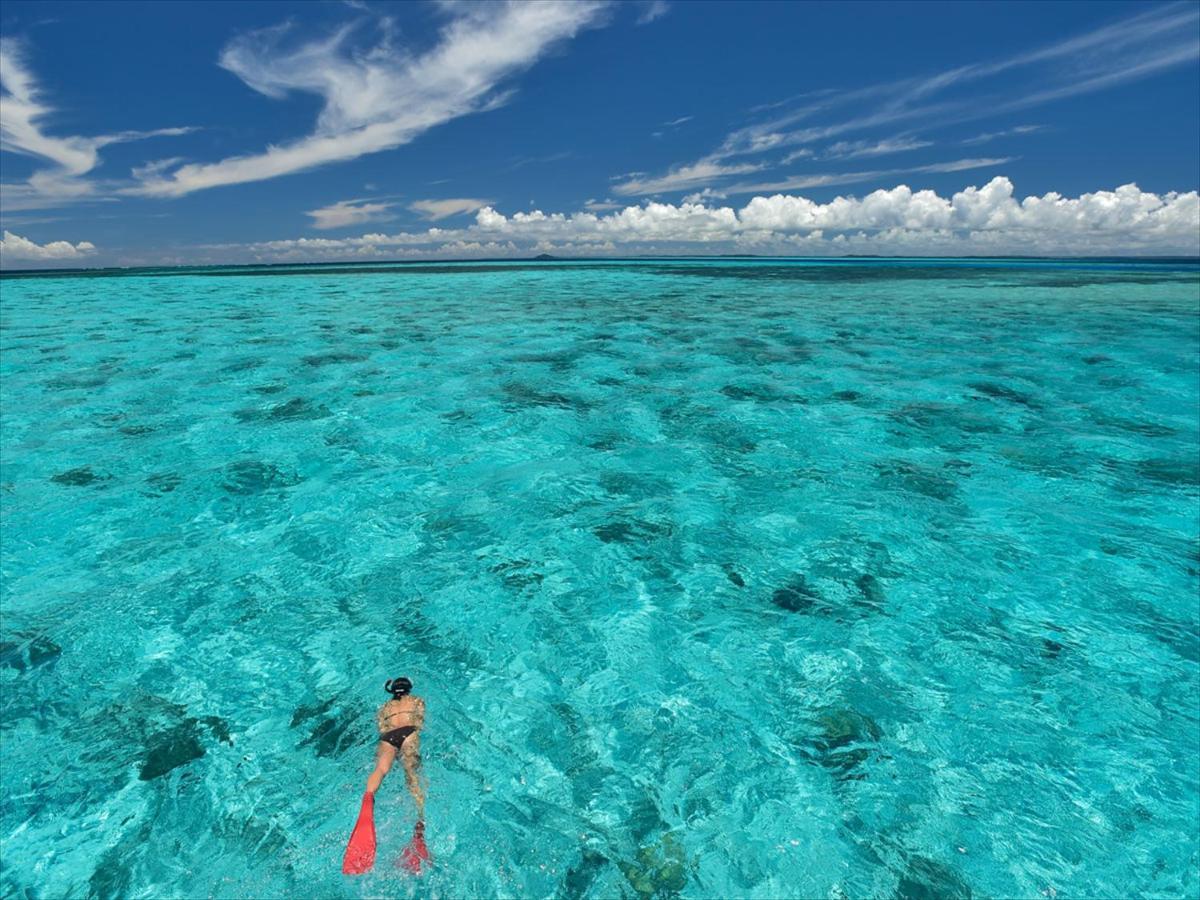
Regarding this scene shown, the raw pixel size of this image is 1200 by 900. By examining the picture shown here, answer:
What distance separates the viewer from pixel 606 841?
475 cm

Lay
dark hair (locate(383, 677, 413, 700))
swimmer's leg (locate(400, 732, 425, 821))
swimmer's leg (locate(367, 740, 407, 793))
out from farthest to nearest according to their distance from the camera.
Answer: dark hair (locate(383, 677, 413, 700)), swimmer's leg (locate(400, 732, 425, 821)), swimmer's leg (locate(367, 740, 407, 793))

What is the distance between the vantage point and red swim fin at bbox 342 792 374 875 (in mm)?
4453

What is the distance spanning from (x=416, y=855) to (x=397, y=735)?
43.5 inches

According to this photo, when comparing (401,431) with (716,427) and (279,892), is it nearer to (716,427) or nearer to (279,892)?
(716,427)

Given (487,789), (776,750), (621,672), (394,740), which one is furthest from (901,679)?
(394,740)

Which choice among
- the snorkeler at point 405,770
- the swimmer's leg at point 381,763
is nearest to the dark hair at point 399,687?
the snorkeler at point 405,770

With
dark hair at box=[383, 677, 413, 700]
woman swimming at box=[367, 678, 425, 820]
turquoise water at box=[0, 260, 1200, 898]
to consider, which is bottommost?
turquoise water at box=[0, 260, 1200, 898]

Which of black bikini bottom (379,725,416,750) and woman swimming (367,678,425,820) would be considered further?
black bikini bottom (379,725,416,750)

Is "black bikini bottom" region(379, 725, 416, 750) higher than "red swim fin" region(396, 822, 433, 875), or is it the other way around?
"black bikini bottom" region(379, 725, 416, 750)

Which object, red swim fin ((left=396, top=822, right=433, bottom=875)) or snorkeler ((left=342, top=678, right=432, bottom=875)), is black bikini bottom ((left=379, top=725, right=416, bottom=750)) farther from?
red swim fin ((left=396, top=822, right=433, bottom=875))

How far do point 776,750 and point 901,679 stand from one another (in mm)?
1870

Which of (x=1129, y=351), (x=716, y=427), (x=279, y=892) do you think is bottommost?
(x=1129, y=351)

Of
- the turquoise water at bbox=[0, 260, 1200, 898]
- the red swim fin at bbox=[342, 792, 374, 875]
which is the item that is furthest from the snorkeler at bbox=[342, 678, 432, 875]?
the turquoise water at bbox=[0, 260, 1200, 898]

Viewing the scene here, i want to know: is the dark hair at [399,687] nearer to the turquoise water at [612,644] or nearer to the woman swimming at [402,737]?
the woman swimming at [402,737]
